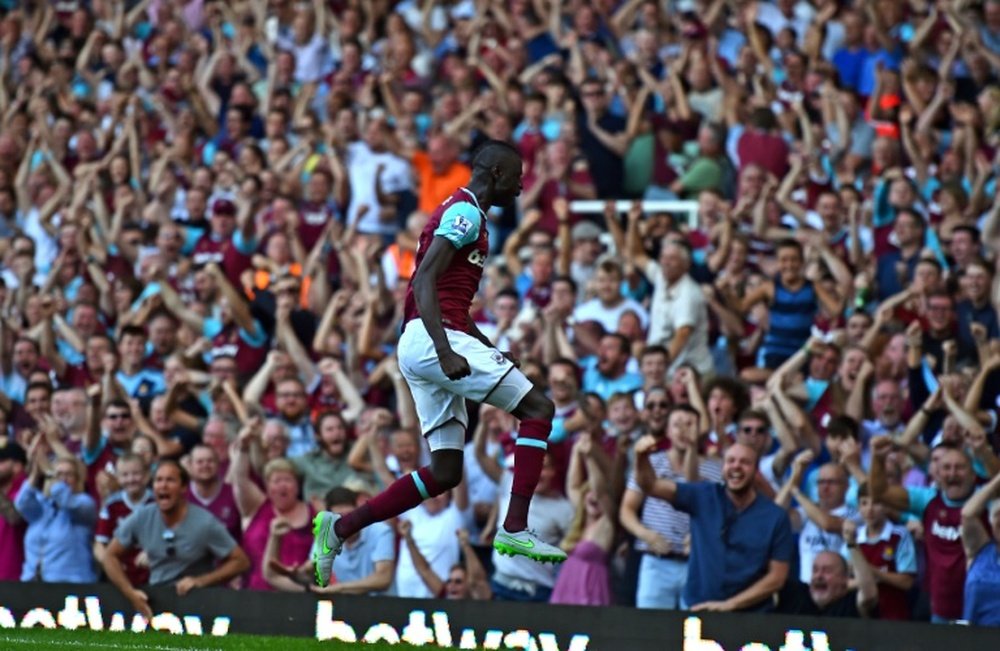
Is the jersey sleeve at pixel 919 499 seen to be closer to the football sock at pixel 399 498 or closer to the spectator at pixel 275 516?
the spectator at pixel 275 516

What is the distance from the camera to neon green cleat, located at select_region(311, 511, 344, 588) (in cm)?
982

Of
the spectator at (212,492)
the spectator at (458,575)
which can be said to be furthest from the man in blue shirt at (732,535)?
the spectator at (212,492)

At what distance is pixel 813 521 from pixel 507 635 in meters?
2.58

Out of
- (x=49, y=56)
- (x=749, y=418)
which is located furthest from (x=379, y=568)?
(x=49, y=56)

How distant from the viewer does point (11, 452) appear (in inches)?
566

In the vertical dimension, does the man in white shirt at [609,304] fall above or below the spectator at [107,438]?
above

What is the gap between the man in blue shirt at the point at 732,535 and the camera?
38.3ft

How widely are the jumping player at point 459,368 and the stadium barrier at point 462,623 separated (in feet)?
4.73

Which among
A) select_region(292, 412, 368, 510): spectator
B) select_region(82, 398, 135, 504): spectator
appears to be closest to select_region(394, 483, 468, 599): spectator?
select_region(292, 412, 368, 510): spectator

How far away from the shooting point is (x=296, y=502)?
13.2 m

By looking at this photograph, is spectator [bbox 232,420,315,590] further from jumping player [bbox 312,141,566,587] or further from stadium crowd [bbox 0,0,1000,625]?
jumping player [bbox 312,141,566,587]

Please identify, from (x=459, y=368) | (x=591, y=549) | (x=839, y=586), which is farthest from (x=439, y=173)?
(x=459, y=368)

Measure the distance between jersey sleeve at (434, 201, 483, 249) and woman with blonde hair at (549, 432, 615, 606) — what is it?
354 cm

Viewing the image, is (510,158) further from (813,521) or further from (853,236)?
(853,236)
